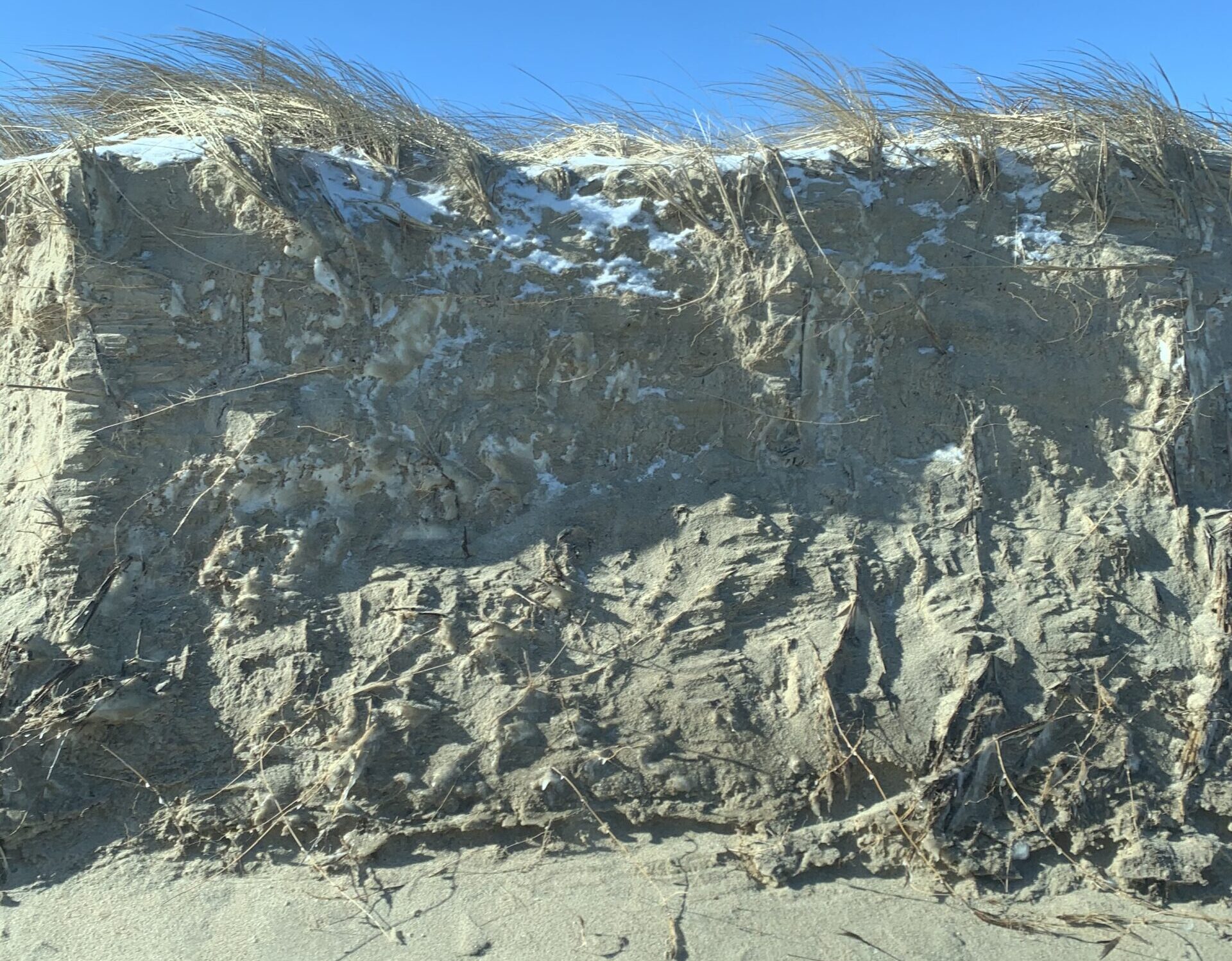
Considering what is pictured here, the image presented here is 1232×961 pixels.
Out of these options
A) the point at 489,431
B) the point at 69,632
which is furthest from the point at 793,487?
the point at 69,632

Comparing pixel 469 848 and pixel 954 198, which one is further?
pixel 954 198

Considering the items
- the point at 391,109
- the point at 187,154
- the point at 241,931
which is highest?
the point at 391,109

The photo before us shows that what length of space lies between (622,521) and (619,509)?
0.06m

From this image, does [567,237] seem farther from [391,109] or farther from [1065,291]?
[1065,291]

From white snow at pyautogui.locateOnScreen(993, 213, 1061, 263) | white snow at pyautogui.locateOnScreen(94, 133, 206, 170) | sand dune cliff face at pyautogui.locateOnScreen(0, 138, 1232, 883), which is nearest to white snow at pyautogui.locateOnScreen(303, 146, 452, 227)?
sand dune cliff face at pyautogui.locateOnScreen(0, 138, 1232, 883)

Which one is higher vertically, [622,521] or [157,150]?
[157,150]

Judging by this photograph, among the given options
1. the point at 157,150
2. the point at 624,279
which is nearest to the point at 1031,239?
the point at 624,279

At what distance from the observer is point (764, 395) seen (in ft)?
14.3

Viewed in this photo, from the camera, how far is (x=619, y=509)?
165 inches

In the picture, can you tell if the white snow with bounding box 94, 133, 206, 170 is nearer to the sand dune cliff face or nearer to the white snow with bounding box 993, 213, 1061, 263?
the sand dune cliff face

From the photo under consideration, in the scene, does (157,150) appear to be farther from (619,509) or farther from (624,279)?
(619,509)

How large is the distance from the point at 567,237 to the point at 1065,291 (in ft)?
7.43

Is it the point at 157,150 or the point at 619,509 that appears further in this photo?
the point at 157,150

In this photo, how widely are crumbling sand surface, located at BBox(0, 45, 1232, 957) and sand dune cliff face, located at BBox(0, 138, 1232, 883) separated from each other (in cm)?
2
